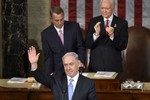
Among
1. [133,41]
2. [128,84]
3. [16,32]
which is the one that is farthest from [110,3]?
[16,32]

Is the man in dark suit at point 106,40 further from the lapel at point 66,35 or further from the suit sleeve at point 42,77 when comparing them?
the suit sleeve at point 42,77

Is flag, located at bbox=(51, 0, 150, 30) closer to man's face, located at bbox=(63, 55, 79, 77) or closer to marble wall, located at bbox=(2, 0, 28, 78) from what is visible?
marble wall, located at bbox=(2, 0, 28, 78)

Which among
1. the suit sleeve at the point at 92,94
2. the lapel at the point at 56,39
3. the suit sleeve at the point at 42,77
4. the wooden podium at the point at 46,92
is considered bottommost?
the wooden podium at the point at 46,92

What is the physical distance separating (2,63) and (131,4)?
245cm

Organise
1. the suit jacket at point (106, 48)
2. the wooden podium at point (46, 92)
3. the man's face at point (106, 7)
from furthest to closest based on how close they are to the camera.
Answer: the suit jacket at point (106, 48)
the man's face at point (106, 7)
the wooden podium at point (46, 92)

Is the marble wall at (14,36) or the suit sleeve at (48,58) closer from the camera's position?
the suit sleeve at (48,58)

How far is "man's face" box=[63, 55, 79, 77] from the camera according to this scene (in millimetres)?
5906

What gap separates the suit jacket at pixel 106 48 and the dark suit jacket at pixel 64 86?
1.34 meters

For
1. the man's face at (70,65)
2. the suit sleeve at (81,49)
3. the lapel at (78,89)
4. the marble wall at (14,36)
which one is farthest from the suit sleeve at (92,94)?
the marble wall at (14,36)

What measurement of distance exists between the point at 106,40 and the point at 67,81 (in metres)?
1.55

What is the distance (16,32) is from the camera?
9.22 m

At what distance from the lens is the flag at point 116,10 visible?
941 cm

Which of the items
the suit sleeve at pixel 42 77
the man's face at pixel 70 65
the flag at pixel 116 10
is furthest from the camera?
the flag at pixel 116 10

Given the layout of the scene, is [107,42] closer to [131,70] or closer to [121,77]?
[121,77]
